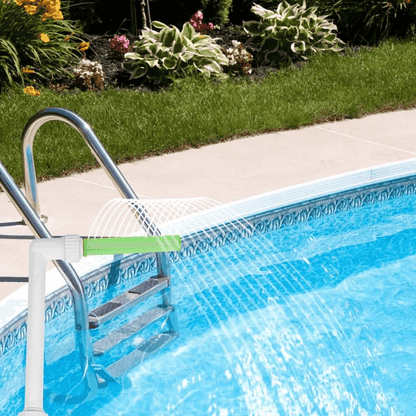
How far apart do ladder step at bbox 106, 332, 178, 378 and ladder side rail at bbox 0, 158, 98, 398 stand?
0.35 feet

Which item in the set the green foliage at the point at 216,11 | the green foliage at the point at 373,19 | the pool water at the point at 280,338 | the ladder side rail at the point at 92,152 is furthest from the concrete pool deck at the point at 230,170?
the green foliage at the point at 216,11

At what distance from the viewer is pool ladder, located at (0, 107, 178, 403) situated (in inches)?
121

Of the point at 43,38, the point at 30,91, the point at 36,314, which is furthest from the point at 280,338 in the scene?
the point at 43,38

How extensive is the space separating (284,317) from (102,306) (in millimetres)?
1131

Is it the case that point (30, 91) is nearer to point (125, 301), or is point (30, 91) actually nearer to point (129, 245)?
point (125, 301)

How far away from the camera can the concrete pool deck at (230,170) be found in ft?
15.8

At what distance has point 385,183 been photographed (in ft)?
18.6

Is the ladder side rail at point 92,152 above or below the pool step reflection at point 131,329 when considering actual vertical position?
above

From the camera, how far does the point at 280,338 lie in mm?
3861

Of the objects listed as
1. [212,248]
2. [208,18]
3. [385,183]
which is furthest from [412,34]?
[212,248]

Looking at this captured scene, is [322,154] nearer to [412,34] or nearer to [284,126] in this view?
[284,126]

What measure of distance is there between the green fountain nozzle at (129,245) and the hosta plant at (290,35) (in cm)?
787

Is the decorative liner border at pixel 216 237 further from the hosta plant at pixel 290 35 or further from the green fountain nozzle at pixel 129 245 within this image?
the hosta plant at pixel 290 35

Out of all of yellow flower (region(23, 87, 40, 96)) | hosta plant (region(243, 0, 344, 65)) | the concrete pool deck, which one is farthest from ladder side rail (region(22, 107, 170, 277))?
hosta plant (region(243, 0, 344, 65))
